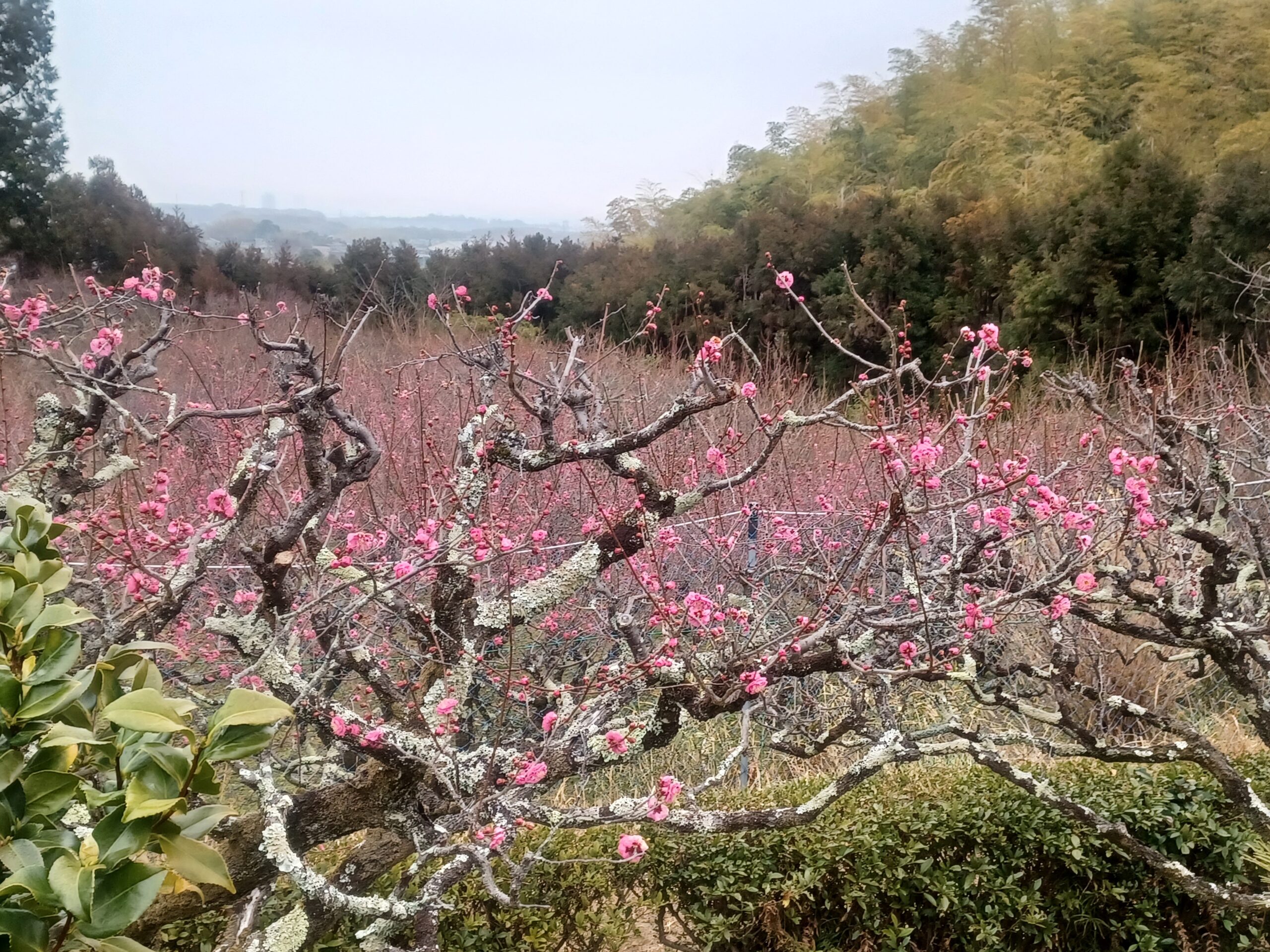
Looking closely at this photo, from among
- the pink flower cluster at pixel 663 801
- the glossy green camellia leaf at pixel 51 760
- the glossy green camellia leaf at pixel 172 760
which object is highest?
the glossy green camellia leaf at pixel 172 760

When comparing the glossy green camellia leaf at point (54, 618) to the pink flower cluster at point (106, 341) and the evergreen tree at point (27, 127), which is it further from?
the evergreen tree at point (27, 127)

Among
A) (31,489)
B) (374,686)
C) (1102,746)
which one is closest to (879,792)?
(1102,746)

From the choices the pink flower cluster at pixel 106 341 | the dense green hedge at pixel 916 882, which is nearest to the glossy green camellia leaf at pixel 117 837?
the dense green hedge at pixel 916 882

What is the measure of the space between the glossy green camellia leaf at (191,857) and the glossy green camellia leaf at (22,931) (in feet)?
0.28

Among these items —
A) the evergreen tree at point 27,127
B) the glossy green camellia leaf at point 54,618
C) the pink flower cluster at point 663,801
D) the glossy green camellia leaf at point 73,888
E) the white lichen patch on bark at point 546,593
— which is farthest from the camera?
the evergreen tree at point 27,127

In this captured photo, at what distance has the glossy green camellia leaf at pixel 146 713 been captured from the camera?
50cm

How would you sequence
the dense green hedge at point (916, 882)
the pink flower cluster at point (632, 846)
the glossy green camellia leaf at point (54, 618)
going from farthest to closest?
the dense green hedge at point (916, 882), the pink flower cluster at point (632, 846), the glossy green camellia leaf at point (54, 618)

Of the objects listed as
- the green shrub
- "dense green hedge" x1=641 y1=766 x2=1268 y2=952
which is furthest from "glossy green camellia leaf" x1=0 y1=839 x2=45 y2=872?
"dense green hedge" x1=641 y1=766 x2=1268 y2=952

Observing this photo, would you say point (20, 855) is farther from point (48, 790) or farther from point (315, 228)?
point (315, 228)

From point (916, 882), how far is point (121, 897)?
2129 millimetres

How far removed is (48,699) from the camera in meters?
0.56

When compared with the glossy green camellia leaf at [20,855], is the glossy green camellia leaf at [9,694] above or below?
above

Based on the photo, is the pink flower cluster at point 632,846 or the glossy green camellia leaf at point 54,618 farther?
the pink flower cluster at point 632,846

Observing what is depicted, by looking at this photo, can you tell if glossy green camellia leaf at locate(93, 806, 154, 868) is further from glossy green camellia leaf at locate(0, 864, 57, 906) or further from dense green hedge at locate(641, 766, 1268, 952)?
dense green hedge at locate(641, 766, 1268, 952)
